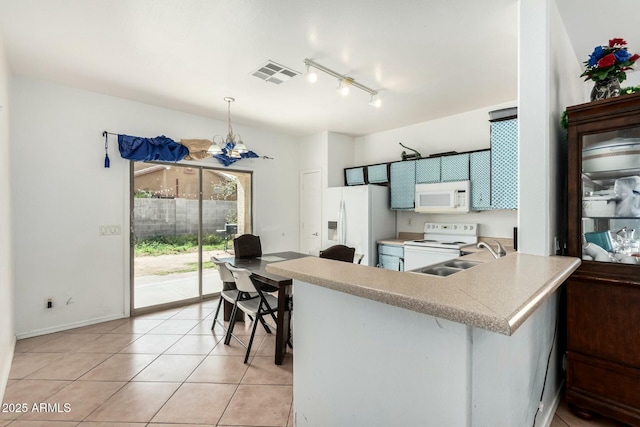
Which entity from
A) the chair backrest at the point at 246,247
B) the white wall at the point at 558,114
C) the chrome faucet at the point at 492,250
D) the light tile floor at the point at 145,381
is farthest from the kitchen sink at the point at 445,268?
the chair backrest at the point at 246,247

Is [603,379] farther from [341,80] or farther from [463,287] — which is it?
[341,80]

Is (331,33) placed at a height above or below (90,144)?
above

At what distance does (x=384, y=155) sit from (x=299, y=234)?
2061 mm

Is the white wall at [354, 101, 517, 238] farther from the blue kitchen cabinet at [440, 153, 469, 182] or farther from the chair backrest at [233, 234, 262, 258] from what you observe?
the chair backrest at [233, 234, 262, 258]

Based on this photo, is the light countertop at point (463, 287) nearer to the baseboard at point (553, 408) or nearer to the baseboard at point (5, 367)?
the baseboard at point (553, 408)

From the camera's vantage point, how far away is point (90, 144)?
10.9 feet

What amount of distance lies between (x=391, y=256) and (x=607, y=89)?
2916 mm

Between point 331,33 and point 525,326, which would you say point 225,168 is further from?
point 525,326

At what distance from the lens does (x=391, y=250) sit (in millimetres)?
4211

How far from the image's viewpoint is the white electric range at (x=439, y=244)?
141 inches

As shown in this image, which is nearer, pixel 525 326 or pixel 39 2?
pixel 525 326

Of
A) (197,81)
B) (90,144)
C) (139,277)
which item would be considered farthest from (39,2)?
(139,277)

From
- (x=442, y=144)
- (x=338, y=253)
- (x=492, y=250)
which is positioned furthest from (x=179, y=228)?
(x=442, y=144)

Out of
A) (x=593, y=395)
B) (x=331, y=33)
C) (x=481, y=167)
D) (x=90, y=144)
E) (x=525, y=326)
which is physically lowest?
(x=593, y=395)
